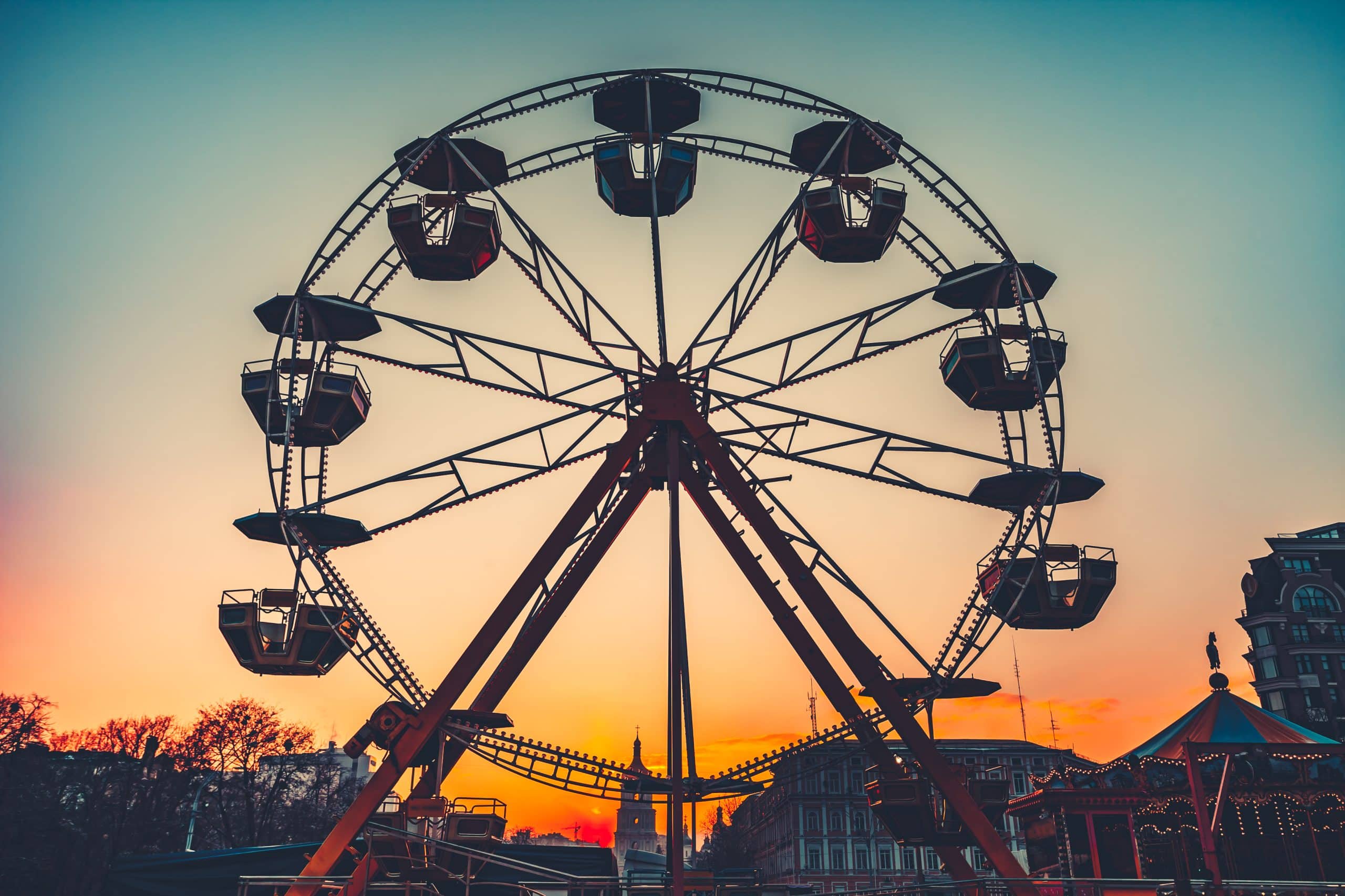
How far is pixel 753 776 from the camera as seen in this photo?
14.3m

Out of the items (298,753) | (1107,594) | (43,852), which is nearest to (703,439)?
(1107,594)

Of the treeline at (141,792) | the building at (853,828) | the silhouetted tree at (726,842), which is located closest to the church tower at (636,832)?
the silhouetted tree at (726,842)

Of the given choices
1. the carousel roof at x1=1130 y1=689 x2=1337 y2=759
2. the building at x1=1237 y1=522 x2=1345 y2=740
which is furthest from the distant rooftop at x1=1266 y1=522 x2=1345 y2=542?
the carousel roof at x1=1130 y1=689 x2=1337 y2=759

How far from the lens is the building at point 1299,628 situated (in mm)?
49312

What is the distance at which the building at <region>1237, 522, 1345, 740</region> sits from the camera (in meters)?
49.3

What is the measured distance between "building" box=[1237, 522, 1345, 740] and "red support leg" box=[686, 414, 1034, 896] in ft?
144

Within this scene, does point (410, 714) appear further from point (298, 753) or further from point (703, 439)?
point (298, 753)

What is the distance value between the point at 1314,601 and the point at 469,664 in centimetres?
5145

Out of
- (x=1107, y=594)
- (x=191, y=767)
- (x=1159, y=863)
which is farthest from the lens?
(x=191, y=767)

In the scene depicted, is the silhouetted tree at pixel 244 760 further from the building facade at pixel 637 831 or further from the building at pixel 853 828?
the building facade at pixel 637 831

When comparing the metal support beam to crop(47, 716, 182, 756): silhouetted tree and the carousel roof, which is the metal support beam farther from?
crop(47, 716, 182, 756): silhouetted tree

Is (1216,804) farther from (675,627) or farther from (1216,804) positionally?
(675,627)

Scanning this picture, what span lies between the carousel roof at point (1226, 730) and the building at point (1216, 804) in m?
0.03

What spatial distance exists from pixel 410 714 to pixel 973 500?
1005 cm
